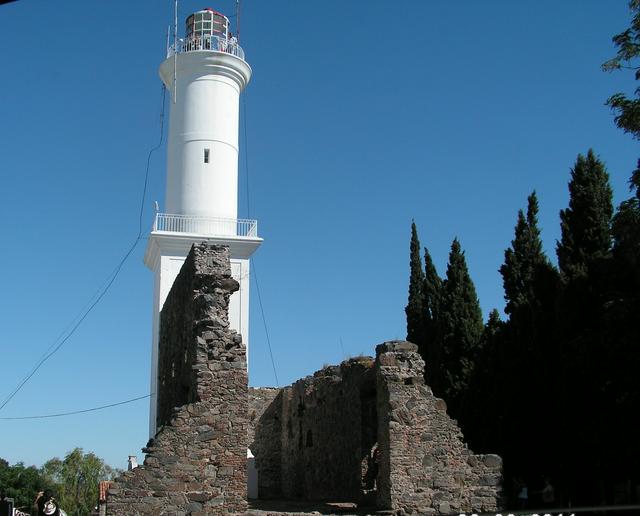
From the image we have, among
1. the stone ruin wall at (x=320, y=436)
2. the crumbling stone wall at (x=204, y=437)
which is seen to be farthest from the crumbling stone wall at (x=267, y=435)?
the crumbling stone wall at (x=204, y=437)

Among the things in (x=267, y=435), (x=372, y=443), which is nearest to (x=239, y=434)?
(x=372, y=443)

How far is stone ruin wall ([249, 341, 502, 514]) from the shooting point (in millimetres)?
15414

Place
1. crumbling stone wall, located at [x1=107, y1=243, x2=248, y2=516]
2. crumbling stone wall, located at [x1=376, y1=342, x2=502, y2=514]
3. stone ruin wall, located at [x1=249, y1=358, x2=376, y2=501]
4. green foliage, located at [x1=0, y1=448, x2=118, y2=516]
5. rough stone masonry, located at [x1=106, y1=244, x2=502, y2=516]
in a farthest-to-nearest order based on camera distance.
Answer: green foliage, located at [x1=0, y1=448, x2=118, y2=516]
stone ruin wall, located at [x1=249, y1=358, x2=376, y2=501]
crumbling stone wall, located at [x1=376, y1=342, x2=502, y2=514]
rough stone masonry, located at [x1=106, y1=244, x2=502, y2=516]
crumbling stone wall, located at [x1=107, y1=243, x2=248, y2=516]

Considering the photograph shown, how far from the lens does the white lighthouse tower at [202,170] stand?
28.6m

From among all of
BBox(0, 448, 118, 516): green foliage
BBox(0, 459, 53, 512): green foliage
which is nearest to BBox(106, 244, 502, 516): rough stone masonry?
BBox(0, 448, 118, 516): green foliage

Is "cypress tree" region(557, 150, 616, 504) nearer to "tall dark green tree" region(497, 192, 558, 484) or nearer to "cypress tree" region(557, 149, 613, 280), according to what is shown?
"cypress tree" region(557, 149, 613, 280)

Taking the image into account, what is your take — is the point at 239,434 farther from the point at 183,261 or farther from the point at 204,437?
the point at 183,261

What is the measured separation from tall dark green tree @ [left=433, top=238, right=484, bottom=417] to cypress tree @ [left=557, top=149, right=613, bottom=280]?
5.08 metres

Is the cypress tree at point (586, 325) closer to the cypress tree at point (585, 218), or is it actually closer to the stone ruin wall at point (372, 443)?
the cypress tree at point (585, 218)

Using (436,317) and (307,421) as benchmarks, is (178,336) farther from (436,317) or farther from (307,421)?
(436,317)

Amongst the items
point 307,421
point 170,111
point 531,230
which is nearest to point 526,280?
point 531,230

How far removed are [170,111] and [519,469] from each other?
1696 cm

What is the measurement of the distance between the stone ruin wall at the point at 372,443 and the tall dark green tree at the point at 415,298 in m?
4.95

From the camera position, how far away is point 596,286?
1986 centimetres
